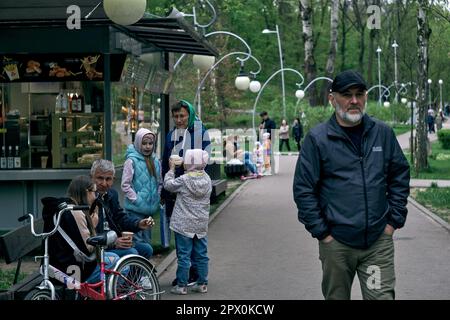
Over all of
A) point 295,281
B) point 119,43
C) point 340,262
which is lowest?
point 295,281

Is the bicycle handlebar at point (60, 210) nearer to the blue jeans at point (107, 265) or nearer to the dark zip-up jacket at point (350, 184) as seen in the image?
the blue jeans at point (107, 265)

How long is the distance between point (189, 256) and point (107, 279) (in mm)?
1981

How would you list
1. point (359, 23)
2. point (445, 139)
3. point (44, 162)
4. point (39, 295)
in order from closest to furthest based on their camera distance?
point (39, 295), point (44, 162), point (445, 139), point (359, 23)

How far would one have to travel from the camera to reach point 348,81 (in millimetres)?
5980

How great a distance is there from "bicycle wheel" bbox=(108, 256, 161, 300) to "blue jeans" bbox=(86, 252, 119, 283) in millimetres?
148

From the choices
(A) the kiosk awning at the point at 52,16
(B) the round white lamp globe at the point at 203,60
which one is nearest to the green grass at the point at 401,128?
(B) the round white lamp globe at the point at 203,60

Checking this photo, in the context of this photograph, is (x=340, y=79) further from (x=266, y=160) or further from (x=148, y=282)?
(x=266, y=160)

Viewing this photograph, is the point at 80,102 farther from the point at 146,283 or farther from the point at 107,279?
the point at 107,279

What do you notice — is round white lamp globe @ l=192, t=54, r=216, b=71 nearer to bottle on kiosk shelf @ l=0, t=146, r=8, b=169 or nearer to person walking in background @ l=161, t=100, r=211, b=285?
bottle on kiosk shelf @ l=0, t=146, r=8, b=169

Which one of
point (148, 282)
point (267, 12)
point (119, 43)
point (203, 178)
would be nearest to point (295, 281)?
point (203, 178)

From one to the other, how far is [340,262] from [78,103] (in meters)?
8.20

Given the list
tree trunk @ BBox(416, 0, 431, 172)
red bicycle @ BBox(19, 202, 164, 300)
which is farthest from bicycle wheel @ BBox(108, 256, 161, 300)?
tree trunk @ BBox(416, 0, 431, 172)

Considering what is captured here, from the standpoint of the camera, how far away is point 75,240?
7434 millimetres

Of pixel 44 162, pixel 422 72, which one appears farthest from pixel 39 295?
pixel 422 72
